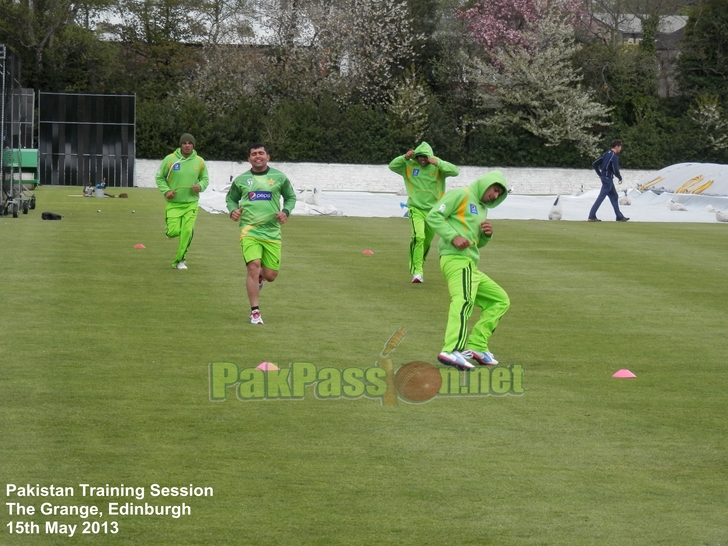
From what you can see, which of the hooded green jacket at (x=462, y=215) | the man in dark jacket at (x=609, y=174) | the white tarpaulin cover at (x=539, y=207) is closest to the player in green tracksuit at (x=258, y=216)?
the hooded green jacket at (x=462, y=215)

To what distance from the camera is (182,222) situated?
1698 centimetres

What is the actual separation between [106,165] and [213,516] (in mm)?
45364

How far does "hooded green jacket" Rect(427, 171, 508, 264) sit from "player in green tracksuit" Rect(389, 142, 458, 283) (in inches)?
235

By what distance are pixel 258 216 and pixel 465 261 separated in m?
3.34

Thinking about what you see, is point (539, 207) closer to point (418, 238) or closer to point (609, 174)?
point (609, 174)

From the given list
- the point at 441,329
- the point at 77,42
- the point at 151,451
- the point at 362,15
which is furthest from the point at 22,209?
the point at 362,15

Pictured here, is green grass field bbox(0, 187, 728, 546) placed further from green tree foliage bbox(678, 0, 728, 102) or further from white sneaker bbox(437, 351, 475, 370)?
green tree foliage bbox(678, 0, 728, 102)

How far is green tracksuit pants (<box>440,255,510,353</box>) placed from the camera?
9734 mm

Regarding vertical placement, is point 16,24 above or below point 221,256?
above

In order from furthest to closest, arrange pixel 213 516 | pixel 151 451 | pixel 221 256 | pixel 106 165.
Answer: pixel 106 165
pixel 221 256
pixel 151 451
pixel 213 516

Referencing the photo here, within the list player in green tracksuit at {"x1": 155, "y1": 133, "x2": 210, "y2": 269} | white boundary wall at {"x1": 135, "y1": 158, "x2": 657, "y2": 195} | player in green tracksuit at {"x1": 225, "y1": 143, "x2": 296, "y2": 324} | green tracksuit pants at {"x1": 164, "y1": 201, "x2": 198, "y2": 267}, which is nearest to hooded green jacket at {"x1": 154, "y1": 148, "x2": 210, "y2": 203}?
player in green tracksuit at {"x1": 155, "y1": 133, "x2": 210, "y2": 269}

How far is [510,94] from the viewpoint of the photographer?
5634 centimetres

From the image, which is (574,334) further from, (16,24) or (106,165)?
(16,24)

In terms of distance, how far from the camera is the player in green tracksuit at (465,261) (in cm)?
975
